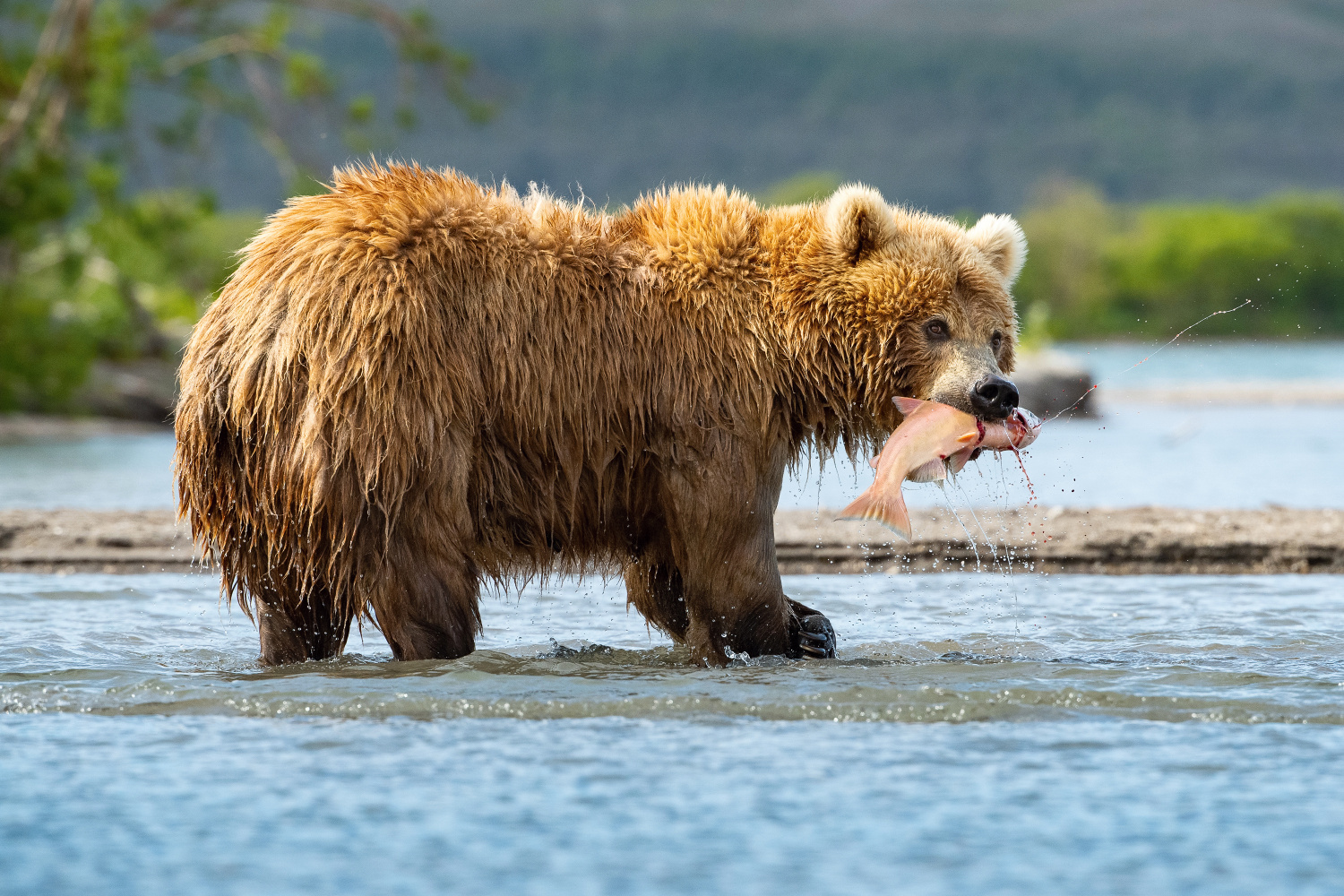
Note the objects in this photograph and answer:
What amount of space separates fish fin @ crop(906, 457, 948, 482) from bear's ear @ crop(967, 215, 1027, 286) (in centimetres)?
93

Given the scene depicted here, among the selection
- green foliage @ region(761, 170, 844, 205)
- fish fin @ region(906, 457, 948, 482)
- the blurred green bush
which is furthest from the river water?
the blurred green bush

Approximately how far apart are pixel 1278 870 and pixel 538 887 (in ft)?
4.89

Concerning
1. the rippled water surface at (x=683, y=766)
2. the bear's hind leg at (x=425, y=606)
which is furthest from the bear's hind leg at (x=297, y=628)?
the bear's hind leg at (x=425, y=606)

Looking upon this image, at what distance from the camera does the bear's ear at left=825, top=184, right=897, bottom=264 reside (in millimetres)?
5595

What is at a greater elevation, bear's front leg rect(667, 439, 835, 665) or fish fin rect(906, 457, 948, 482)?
fish fin rect(906, 457, 948, 482)

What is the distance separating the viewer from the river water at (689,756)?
3314mm

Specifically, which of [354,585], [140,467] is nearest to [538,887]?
[354,585]

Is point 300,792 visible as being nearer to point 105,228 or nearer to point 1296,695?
point 1296,695

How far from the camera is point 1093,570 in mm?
7855

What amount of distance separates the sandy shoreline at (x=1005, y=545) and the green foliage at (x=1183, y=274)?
62.6 metres

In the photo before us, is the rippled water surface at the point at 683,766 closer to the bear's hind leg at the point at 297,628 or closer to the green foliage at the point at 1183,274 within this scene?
the bear's hind leg at the point at 297,628

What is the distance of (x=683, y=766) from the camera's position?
406 cm

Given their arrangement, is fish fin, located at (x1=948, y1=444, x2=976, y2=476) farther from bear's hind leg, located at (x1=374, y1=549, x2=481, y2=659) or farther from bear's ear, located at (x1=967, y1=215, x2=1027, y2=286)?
bear's hind leg, located at (x1=374, y1=549, x2=481, y2=659)

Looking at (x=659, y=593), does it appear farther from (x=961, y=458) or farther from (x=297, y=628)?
(x=297, y=628)
